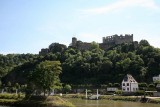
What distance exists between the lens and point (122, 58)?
5586 inches

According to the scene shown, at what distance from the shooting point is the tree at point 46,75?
64812 millimetres

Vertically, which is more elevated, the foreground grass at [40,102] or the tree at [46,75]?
the tree at [46,75]

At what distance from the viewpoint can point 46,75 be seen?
6469cm

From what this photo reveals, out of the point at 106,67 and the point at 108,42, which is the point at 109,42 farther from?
the point at 106,67

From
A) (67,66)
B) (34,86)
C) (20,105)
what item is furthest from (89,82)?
(20,105)

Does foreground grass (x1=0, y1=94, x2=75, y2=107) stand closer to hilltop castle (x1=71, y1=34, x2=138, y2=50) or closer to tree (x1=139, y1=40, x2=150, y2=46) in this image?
tree (x1=139, y1=40, x2=150, y2=46)

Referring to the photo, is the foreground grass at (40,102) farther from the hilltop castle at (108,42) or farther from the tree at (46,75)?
the hilltop castle at (108,42)

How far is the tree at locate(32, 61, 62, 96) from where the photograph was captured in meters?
64.8

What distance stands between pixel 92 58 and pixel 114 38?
135 ft

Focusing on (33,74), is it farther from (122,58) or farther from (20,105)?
(122,58)

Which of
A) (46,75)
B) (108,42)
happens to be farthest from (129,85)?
(108,42)

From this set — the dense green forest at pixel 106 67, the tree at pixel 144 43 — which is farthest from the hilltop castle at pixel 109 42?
the tree at pixel 144 43

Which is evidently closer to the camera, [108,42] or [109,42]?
[109,42]

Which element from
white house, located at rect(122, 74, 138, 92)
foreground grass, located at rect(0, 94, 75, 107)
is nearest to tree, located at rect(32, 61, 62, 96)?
foreground grass, located at rect(0, 94, 75, 107)
